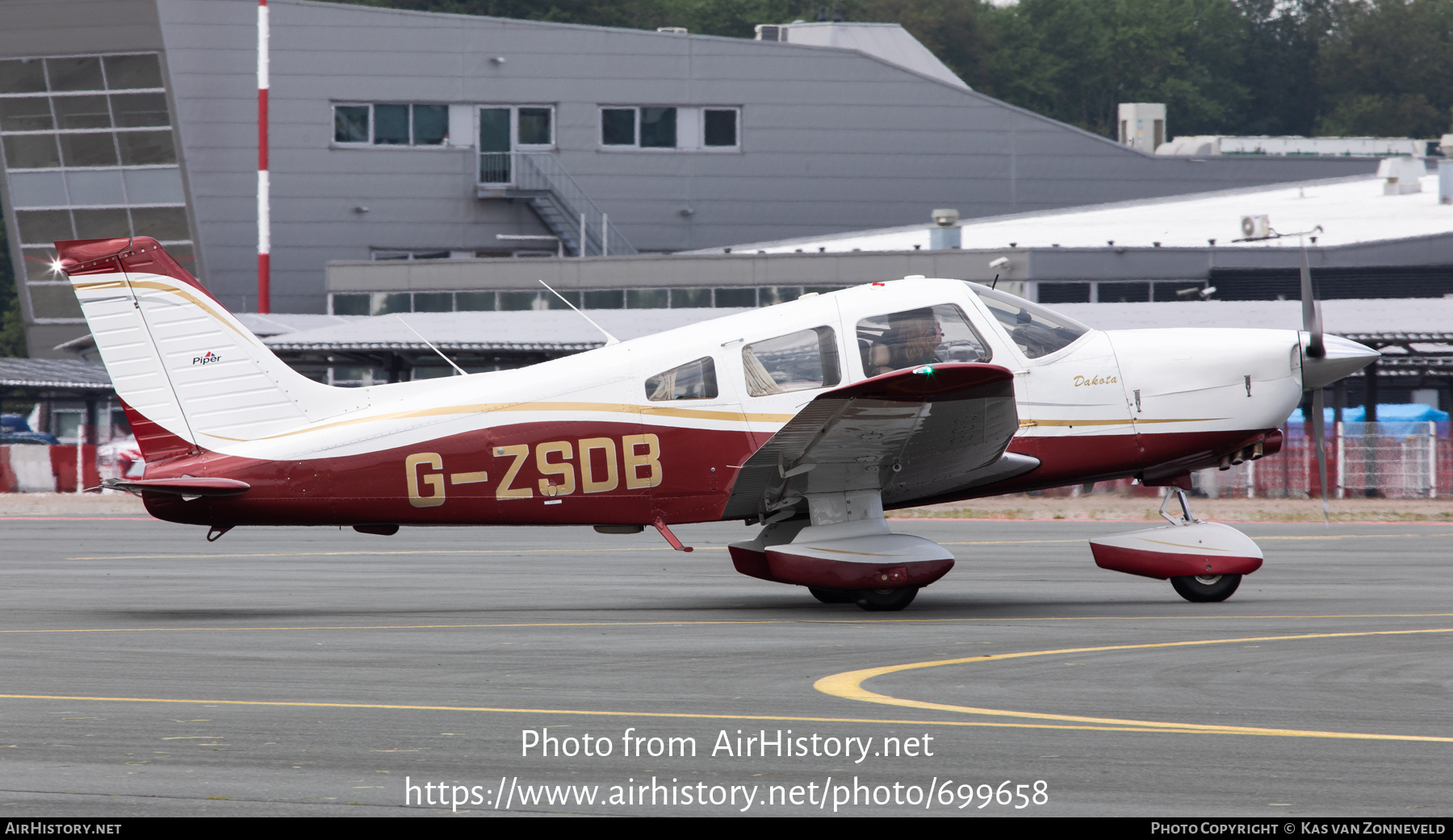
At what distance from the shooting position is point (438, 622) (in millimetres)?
12383

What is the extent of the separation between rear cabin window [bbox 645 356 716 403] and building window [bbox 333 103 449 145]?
143 ft

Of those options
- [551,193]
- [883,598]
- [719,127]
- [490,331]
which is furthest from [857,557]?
[719,127]

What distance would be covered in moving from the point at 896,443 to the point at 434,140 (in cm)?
4492

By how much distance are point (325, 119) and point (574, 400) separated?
43516 millimetres

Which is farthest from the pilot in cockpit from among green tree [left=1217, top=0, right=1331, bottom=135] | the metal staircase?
green tree [left=1217, top=0, right=1331, bottom=135]

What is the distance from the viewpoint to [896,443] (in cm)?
1221

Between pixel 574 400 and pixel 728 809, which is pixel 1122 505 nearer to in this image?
pixel 574 400

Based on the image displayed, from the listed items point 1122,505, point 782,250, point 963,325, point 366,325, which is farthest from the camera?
point 782,250

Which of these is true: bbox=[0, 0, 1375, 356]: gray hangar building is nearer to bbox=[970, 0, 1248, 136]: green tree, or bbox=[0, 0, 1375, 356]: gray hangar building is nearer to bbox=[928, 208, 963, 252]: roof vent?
bbox=[928, 208, 963, 252]: roof vent

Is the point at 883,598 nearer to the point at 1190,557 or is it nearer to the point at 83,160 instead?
the point at 1190,557

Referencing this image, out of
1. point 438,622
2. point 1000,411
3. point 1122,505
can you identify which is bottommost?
point 1122,505

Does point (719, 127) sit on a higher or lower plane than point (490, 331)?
higher

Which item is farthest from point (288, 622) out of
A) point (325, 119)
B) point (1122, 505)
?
point (325, 119)

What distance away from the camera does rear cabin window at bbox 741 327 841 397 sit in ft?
41.2
